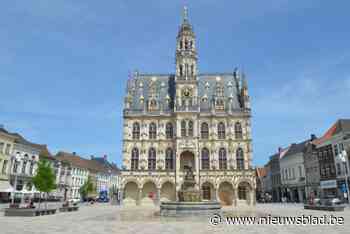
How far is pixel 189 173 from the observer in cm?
2667

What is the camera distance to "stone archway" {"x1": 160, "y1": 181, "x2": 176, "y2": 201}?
43750 millimetres

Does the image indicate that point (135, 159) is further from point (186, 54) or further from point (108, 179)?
point (108, 179)

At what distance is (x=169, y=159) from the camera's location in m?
44.7

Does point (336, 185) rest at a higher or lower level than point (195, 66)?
lower

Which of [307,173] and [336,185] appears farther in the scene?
[307,173]

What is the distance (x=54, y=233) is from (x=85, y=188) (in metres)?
54.3

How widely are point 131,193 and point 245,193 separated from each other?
17.6 metres

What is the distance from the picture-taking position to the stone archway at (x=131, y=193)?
144 ft


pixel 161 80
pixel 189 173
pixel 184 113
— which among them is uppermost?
pixel 161 80

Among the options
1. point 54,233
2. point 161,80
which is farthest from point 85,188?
point 54,233

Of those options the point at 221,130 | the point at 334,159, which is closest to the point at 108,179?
the point at 221,130

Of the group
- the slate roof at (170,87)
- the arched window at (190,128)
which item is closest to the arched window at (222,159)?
the arched window at (190,128)

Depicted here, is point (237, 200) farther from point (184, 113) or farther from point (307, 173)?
point (307, 173)

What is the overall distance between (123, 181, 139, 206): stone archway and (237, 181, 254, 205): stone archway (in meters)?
15.8
